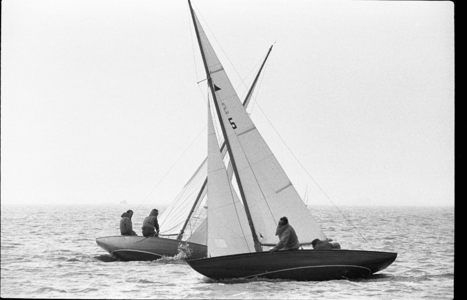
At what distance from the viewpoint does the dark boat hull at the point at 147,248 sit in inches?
631

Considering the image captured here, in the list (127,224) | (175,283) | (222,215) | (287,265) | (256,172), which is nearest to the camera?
(287,265)

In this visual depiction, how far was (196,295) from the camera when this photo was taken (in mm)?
11516

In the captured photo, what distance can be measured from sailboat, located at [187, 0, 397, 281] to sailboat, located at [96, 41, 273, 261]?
2.29m

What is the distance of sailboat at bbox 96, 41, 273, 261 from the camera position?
16.1 m

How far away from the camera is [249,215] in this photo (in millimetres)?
12984

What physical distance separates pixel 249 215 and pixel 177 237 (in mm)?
4572

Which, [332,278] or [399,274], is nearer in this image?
[332,278]

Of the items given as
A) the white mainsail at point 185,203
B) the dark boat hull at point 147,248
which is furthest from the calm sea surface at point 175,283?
the white mainsail at point 185,203

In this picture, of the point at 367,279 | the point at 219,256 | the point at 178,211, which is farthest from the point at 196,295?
the point at 178,211

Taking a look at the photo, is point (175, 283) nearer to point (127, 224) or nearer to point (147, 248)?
point (147, 248)

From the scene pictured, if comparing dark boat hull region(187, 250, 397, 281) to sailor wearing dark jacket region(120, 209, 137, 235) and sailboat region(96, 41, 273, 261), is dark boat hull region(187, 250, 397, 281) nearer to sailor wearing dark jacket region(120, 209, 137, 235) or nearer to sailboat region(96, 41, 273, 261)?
sailboat region(96, 41, 273, 261)

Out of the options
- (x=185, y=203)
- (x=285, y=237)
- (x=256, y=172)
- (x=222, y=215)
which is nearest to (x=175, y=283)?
(x=222, y=215)
